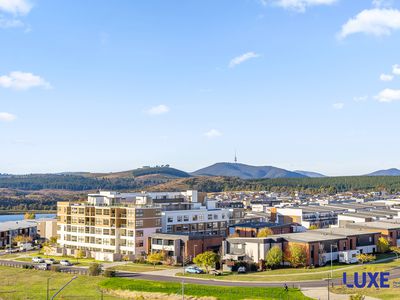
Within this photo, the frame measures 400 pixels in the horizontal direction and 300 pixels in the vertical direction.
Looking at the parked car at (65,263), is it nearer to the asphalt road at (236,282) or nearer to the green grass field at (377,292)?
the asphalt road at (236,282)

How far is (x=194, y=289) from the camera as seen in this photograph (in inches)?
2080

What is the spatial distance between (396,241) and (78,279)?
158ft

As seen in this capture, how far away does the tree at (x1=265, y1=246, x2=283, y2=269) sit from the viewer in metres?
64.4

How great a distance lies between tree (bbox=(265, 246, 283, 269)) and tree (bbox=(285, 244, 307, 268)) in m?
1.43

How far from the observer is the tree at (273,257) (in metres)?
64.4

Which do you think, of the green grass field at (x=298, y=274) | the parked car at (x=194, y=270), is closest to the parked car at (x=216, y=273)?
the green grass field at (x=298, y=274)

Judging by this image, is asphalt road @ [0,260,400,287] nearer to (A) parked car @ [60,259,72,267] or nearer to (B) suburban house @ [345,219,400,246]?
(A) parked car @ [60,259,72,267]

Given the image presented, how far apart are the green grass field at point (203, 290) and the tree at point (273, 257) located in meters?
12.2

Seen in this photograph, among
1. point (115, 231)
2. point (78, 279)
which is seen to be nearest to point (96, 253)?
point (115, 231)

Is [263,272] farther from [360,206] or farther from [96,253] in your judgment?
[360,206]

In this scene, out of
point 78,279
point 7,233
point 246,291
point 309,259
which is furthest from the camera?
point 7,233

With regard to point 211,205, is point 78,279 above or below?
below

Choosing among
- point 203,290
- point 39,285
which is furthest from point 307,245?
point 39,285

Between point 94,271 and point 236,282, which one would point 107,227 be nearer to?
point 94,271
